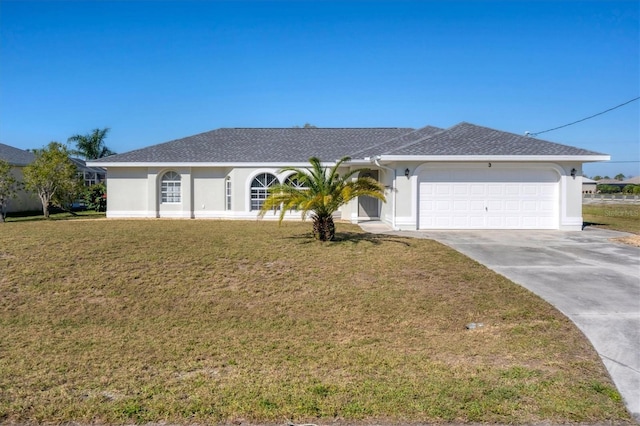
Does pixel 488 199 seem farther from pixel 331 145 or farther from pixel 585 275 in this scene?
pixel 331 145

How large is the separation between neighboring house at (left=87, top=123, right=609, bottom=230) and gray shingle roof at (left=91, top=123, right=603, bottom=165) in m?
0.06

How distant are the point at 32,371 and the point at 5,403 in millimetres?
958

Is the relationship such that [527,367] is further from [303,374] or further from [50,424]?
[50,424]

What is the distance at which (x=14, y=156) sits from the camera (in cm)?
3159

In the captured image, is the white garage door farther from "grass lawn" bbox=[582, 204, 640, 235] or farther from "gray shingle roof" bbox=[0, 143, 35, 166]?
"gray shingle roof" bbox=[0, 143, 35, 166]

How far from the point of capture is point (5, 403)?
4.57 metres

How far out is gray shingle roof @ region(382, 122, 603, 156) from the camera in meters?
16.8

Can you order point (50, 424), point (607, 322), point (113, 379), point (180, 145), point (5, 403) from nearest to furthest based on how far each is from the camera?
point (50, 424), point (5, 403), point (113, 379), point (607, 322), point (180, 145)

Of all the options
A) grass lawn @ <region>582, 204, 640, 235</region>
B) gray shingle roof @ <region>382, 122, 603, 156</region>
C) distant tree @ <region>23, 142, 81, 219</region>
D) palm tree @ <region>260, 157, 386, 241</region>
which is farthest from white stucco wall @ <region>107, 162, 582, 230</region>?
grass lawn @ <region>582, 204, 640, 235</region>

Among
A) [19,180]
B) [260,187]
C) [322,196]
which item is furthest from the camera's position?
[19,180]

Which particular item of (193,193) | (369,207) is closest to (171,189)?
(193,193)

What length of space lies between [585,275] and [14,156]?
3582 centimetres

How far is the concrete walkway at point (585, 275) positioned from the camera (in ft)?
19.4

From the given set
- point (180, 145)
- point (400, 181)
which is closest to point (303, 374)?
point (400, 181)
